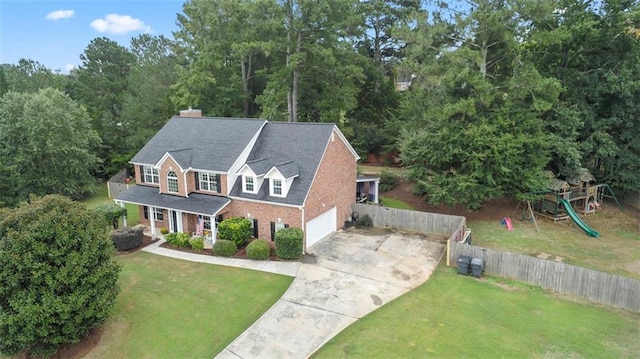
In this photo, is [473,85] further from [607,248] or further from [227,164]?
[227,164]

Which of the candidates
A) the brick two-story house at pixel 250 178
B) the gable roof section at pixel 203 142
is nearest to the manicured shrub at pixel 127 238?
the brick two-story house at pixel 250 178

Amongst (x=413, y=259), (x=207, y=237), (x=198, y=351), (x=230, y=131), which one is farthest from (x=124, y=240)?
(x=413, y=259)

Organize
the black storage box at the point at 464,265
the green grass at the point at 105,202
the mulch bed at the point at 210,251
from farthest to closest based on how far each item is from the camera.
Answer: the green grass at the point at 105,202 → the mulch bed at the point at 210,251 → the black storage box at the point at 464,265

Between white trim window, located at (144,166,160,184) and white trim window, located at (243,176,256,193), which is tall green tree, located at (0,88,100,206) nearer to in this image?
white trim window, located at (144,166,160,184)

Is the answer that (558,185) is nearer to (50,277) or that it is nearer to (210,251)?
(210,251)

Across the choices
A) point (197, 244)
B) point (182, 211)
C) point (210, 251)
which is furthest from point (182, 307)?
point (182, 211)

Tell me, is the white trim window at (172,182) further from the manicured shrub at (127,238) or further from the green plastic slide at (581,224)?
the green plastic slide at (581,224)
